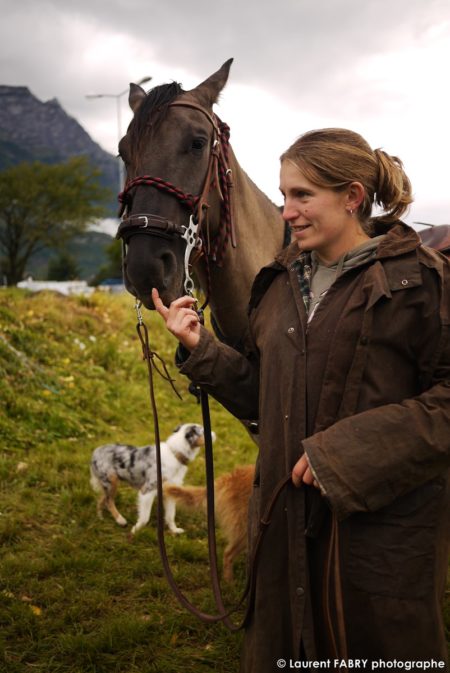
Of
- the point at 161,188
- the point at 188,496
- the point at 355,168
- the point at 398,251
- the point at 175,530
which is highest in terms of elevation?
the point at 161,188

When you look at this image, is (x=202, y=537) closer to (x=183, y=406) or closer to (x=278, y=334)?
(x=278, y=334)

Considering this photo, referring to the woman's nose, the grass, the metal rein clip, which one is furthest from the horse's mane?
the grass

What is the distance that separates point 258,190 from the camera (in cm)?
348

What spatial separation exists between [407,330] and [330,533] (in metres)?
0.70

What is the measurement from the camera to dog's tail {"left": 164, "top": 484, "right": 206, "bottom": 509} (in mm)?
4840

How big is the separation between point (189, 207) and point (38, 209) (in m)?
38.3

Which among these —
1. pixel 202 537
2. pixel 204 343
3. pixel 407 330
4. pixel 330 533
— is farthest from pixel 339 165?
pixel 202 537

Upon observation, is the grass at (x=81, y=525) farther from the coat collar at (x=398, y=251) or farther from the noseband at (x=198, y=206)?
the coat collar at (x=398, y=251)

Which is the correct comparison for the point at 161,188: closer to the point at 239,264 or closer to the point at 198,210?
the point at 198,210

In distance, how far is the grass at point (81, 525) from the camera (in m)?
3.40

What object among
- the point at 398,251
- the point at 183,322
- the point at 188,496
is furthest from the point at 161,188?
the point at 188,496

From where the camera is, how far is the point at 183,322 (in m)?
2.08

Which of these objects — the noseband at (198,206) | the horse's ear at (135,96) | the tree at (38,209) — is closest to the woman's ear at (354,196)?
the noseband at (198,206)

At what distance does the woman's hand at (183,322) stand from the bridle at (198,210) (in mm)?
404
